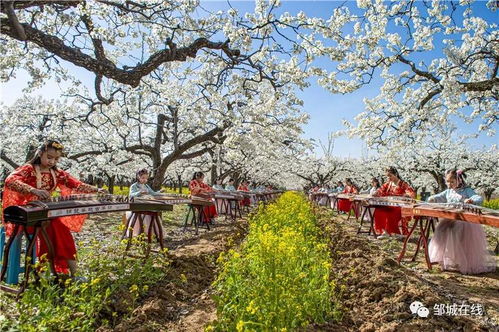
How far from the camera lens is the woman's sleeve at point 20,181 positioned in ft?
12.6

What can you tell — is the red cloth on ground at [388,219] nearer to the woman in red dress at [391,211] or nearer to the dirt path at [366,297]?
the woman in red dress at [391,211]

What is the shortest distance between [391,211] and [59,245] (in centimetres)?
740

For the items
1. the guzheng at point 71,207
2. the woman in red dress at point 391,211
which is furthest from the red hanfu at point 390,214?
the guzheng at point 71,207

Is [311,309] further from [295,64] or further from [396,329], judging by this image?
[295,64]

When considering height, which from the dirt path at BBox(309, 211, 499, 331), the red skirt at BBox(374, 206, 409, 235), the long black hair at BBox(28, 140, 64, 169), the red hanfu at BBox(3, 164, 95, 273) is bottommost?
the dirt path at BBox(309, 211, 499, 331)

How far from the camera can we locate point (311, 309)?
3.30 metres

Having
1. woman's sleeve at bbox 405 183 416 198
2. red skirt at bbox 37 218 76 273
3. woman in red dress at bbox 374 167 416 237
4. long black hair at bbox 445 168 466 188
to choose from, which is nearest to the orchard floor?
red skirt at bbox 37 218 76 273

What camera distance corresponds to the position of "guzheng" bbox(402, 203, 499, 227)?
402 centimetres

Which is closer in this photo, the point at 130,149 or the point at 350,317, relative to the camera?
the point at 350,317

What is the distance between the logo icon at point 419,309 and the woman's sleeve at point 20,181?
422 cm

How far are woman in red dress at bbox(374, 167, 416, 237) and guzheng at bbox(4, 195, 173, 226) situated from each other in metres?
5.40

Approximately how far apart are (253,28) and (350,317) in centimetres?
458

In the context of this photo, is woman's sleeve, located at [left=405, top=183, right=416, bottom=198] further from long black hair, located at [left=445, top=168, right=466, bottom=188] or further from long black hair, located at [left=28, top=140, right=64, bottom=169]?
long black hair, located at [left=28, top=140, right=64, bottom=169]

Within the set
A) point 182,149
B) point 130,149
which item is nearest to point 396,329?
point 182,149
